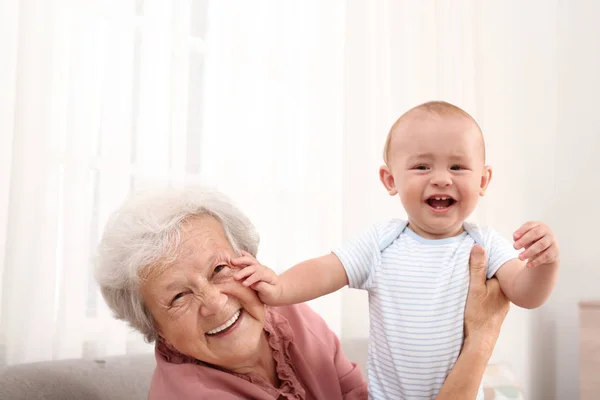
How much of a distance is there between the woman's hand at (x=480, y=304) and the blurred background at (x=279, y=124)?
96 centimetres

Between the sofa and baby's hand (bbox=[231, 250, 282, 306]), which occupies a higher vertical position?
baby's hand (bbox=[231, 250, 282, 306])

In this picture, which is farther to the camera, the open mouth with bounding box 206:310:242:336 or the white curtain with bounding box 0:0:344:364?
the white curtain with bounding box 0:0:344:364

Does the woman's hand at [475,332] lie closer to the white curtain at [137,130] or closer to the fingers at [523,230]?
the fingers at [523,230]

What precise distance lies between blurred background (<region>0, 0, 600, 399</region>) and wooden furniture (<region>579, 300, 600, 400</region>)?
55 cm

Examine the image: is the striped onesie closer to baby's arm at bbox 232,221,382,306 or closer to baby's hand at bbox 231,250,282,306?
baby's arm at bbox 232,221,382,306

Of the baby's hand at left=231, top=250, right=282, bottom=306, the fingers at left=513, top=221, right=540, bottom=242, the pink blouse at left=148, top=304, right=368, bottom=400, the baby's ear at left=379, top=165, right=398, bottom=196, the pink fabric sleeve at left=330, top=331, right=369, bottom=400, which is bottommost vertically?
the pink fabric sleeve at left=330, top=331, right=369, bottom=400

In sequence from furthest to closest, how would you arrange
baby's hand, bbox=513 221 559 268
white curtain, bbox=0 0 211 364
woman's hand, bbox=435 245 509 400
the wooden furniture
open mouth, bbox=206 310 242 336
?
the wooden furniture < white curtain, bbox=0 0 211 364 < open mouth, bbox=206 310 242 336 < woman's hand, bbox=435 245 509 400 < baby's hand, bbox=513 221 559 268

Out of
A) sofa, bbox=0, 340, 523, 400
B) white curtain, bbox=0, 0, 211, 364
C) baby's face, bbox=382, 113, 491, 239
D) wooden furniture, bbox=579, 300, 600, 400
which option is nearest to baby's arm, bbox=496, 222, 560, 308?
baby's face, bbox=382, 113, 491, 239

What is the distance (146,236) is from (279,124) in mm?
1478

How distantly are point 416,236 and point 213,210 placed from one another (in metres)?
0.49

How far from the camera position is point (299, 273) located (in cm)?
143

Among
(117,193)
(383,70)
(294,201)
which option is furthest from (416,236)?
(383,70)

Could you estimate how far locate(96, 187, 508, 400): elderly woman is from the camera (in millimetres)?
1417

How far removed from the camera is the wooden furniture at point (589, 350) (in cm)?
370
